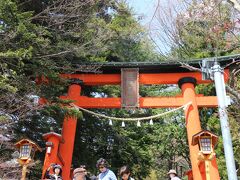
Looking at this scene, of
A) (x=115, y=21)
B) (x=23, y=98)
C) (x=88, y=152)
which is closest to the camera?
(x=23, y=98)

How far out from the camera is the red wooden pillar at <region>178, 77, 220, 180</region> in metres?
8.80

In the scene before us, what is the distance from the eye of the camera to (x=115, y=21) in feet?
48.1

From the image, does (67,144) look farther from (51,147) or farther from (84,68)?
(84,68)

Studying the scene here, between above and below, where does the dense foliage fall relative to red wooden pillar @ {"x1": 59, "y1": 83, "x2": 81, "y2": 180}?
above

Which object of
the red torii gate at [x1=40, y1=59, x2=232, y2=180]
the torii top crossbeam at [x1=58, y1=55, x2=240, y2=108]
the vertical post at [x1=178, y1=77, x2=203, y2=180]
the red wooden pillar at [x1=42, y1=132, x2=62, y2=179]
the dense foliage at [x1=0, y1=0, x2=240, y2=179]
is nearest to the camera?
the dense foliage at [x1=0, y1=0, x2=240, y2=179]

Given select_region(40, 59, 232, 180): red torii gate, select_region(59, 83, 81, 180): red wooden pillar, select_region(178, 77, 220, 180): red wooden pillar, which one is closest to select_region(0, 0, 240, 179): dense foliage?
select_region(59, 83, 81, 180): red wooden pillar

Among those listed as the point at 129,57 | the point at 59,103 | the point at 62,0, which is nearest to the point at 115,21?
the point at 129,57

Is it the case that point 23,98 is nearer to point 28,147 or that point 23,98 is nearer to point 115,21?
point 28,147

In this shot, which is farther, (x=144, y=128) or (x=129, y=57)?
(x=144, y=128)

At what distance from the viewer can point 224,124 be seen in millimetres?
4508

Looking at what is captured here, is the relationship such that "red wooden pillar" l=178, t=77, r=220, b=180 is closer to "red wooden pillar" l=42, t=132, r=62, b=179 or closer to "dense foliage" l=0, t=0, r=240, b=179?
"dense foliage" l=0, t=0, r=240, b=179

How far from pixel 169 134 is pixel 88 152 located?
5.96 m

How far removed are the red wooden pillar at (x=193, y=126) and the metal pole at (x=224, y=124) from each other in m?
4.42

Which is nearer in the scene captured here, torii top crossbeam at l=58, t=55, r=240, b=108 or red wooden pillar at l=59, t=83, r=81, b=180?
red wooden pillar at l=59, t=83, r=81, b=180
